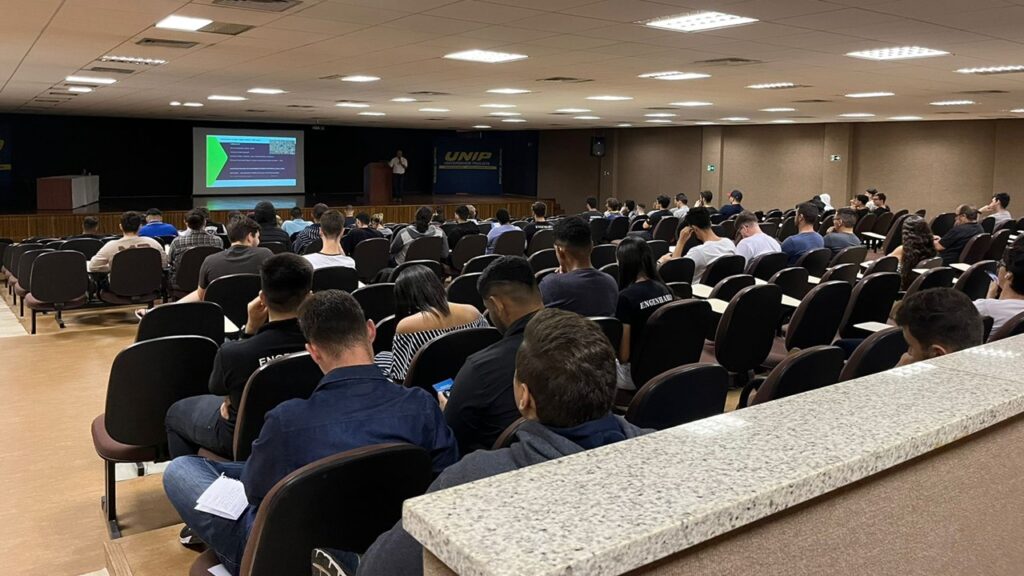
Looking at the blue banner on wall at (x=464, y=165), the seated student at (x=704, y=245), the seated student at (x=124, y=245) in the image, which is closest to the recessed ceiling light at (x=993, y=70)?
the seated student at (x=704, y=245)

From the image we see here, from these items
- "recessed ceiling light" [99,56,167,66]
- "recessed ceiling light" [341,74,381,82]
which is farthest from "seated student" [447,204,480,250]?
"recessed ceiling light" [99,56,167,66]

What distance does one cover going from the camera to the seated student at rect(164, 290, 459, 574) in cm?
224

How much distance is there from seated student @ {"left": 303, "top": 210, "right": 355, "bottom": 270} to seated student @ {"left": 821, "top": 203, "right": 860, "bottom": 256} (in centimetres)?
473

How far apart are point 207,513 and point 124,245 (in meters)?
6.73

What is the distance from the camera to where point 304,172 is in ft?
83.3

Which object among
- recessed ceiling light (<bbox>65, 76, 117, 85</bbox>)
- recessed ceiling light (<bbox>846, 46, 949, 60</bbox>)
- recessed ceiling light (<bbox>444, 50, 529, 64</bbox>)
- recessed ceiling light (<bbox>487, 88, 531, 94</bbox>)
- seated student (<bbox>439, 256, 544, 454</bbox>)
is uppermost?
recessed ceiling light (<bbox>487, 88, 531, 94</bbox>)

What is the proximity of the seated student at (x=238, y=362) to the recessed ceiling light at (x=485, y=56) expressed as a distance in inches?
199

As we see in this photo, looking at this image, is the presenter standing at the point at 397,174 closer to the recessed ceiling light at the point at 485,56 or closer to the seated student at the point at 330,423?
the recessed ceiling light at the point at 485,56

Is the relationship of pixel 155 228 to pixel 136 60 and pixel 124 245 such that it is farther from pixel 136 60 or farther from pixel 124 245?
pixel 136 60

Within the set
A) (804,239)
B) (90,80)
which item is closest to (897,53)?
(804,239)

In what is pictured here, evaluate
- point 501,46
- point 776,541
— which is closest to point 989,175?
point 501,46

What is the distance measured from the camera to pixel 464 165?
2838 cm

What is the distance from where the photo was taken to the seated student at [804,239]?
788cm

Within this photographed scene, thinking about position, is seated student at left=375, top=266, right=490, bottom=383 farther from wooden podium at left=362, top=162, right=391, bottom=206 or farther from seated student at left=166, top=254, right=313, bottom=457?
wooden podium at left=362, top=162, right=391, bottom=206
